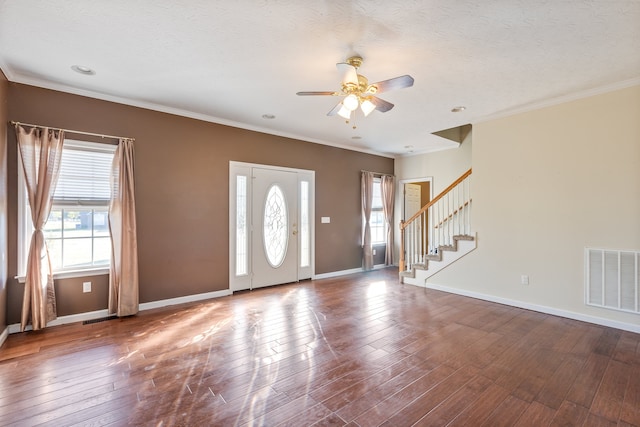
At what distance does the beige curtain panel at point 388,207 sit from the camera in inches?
281

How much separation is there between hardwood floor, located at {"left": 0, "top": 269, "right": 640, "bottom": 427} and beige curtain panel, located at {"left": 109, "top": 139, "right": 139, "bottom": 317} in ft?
0.88

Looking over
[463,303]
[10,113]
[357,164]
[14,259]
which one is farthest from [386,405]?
[357,164]

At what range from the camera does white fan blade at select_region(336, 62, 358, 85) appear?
2.58 meters

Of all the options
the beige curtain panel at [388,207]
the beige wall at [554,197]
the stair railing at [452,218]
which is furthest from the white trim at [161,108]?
the beige wall at [554,197]

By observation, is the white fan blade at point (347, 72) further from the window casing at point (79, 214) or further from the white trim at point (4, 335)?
the white trim at point (4, 335)

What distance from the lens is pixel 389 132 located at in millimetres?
5414

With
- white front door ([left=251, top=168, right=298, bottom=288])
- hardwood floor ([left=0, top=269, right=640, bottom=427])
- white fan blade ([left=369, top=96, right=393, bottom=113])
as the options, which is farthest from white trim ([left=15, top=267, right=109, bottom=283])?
white fan blade ([left=369, top=96, right=393, bottom=113])

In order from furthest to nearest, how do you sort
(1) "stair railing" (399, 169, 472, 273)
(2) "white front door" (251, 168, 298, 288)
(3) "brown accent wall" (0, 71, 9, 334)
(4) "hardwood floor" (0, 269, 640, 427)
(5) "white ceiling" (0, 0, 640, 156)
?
(2) "white front door" (251, 168, 298, 288)
(1) "stair railing" (399, 169, 472, 273)
(3) "brown accent wall" (0, 71, 9, 334)
(5) "white ceiling" (0, 0, 640, 156)
(4) "hardwood floor" (0, 269, 640, 427)

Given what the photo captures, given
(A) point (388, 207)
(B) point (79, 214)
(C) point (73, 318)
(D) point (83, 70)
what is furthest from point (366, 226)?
(D) point (83, 70)

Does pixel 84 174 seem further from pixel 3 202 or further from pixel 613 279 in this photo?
pixel 613 279

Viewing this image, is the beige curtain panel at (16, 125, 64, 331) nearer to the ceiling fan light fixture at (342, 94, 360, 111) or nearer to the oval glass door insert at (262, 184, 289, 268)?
the oval glass door insert at (262, 184, 289, 268)

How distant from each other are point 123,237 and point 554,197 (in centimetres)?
565

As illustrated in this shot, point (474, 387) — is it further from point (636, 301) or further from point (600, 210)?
point (600, 210)

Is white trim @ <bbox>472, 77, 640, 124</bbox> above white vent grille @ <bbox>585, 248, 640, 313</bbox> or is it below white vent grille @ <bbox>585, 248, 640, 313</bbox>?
above
